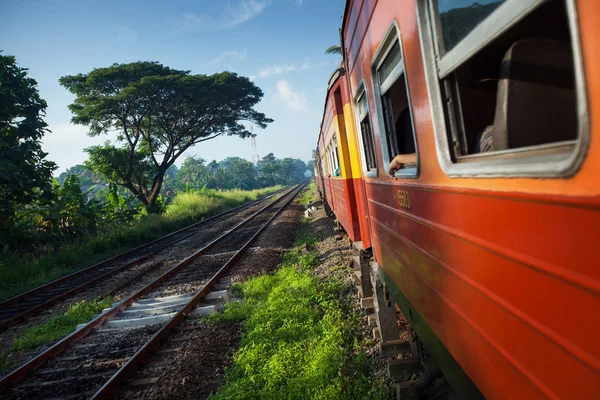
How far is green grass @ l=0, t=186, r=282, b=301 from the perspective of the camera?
406 inches

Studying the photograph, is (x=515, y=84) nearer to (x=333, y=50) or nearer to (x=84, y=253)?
(x=84, y=253)

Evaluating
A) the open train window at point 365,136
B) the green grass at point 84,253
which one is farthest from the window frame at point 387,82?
the green grass at point 84,253

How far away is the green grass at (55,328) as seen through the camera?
5645 mm

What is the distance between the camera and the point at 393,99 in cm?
320

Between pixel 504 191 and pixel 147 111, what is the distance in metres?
23.4

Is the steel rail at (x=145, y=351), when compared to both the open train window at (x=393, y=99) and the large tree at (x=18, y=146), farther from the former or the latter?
the large tree at (x=18, y=146)

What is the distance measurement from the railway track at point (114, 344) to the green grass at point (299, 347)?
91 cm

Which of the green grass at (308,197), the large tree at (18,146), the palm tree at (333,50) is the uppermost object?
the palm tree at (333,50)

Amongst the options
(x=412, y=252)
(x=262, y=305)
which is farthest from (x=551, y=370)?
(x=262, y=305)

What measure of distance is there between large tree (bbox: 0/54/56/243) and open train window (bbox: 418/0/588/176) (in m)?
13.8

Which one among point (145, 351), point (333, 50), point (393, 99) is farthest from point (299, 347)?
point (333, 50)

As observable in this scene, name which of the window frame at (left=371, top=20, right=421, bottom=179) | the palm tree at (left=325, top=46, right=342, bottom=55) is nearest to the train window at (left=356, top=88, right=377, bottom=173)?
the window frame at (left=371, top=20, right=421, bottom=179)

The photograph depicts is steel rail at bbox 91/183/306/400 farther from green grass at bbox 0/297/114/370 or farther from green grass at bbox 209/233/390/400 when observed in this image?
green grass at bbox 0/297/114/370

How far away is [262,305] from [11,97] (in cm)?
1291
